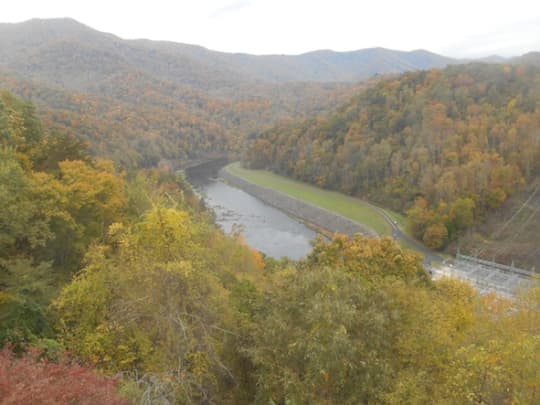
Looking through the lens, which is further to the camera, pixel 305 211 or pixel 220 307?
pixel 305 211

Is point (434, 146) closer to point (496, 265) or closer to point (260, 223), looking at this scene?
point (496, 265)

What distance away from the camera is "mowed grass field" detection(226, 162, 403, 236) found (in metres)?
56.8

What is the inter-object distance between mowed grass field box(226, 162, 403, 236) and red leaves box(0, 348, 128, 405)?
47.4 m

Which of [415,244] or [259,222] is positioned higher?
[415,244]

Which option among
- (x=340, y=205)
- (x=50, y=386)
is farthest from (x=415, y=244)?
(x=50, y=386)

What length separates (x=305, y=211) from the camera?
65500mm

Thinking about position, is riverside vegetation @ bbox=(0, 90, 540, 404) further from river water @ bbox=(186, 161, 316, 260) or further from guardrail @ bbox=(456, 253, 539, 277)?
river water @ bbox=(186, 161, 316, 260)

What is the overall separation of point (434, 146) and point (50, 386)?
65.5 meters

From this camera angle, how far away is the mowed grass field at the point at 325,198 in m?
56.8

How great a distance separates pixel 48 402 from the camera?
595 cm

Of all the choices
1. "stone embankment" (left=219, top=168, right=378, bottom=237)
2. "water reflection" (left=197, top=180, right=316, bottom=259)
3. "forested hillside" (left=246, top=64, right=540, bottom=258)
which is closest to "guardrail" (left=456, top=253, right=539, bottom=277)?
"forested hillside" (left=246, top=64, right=540, bottom=258)

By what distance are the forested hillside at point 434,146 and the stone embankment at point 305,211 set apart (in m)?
7.60

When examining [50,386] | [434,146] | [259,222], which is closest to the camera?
[50,386]

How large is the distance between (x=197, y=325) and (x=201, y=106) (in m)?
181
